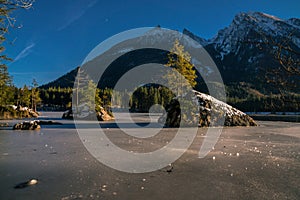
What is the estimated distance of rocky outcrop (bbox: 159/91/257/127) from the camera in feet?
69.2

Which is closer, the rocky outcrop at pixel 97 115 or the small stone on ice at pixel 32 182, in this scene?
the small stone on ice at pixel 32 182

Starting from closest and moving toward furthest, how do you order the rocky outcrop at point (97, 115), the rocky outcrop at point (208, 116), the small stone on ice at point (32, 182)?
the small stone on ice at point (32, 182) → the rocky outcrop at point (208, 116) → the rocky outcrop at point (97, 115)

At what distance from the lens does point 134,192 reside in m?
3.70

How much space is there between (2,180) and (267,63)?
17.0ft

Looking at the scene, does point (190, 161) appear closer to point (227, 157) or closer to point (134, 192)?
point (227, 157)

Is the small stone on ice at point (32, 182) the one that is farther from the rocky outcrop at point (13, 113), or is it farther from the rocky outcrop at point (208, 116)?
the rocky outcrop at point (13, 113)

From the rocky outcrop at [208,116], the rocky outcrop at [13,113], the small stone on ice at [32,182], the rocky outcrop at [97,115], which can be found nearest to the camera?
the small stone on ice at [32,182]

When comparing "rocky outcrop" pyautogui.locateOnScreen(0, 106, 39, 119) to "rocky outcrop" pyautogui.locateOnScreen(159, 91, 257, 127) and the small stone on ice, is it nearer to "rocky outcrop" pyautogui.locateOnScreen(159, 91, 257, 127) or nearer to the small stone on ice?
"rocky outcrop" pyautogui.locateOnScreen(159, 91, 257, 127)

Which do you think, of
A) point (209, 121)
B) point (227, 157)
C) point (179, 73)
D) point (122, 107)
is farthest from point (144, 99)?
point (227, 157)

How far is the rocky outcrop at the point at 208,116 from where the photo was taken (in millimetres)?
21094

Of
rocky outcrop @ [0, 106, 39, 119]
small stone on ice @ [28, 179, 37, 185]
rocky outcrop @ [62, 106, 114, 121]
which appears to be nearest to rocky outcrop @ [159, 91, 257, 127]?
rocky outcrop @ [62, 106, 114, 121]

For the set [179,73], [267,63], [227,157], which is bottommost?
[227,157]

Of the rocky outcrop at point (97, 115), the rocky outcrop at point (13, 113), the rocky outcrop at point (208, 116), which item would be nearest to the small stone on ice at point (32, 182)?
the rocky outcrop at point (208, 116)

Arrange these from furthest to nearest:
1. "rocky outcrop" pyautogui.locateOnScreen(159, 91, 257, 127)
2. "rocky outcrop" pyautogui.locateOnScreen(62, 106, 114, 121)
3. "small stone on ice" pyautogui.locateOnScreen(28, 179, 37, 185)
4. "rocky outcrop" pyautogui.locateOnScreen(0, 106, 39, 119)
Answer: "rocky outcrop" pyautogui.locateOnScreen(0, 106, 39, 119) < "rocky outcrop" pyautogui.locateOnScreen(62, 106, 114, 121) < "rocky outcrop" pyautogui.locateOnScreen(159, 91, 257, 127) < "small stone on ice" pyautogui.locateOnScreen(28, 179, 37, 185)
